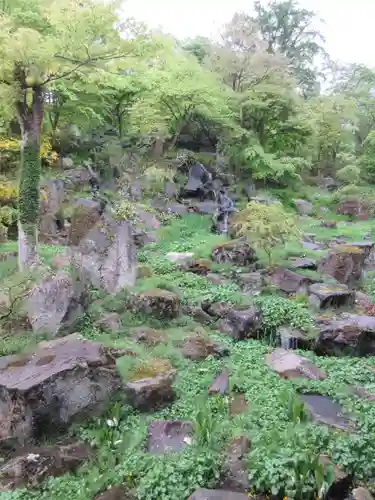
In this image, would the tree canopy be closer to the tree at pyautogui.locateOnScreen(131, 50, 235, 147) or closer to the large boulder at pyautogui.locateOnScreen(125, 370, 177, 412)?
the tree at pyautogui.locateOnScreen(131, 50, 235, 147)

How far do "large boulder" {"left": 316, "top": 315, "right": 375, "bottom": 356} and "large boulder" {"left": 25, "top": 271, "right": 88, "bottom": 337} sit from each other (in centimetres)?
475

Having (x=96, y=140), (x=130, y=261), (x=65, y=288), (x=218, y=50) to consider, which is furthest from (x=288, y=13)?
(x=65, y=288)

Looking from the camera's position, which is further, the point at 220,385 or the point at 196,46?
the point at 196,46

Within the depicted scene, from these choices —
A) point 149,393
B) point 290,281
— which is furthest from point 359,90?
point 149,393

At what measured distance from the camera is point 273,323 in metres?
9.34

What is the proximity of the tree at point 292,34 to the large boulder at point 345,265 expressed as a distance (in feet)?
73.3

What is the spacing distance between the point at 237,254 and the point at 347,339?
16.3ft

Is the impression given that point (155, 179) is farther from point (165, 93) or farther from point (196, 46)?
point (196, 46)

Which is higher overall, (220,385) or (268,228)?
(268,228)

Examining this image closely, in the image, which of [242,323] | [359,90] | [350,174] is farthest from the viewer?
[359,90]

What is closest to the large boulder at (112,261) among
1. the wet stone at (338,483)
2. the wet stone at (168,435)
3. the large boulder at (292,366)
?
the large boulder at (292,366)

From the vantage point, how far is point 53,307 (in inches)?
324

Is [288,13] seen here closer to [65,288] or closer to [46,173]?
[46,173]

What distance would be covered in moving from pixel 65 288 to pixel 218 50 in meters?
16.5
